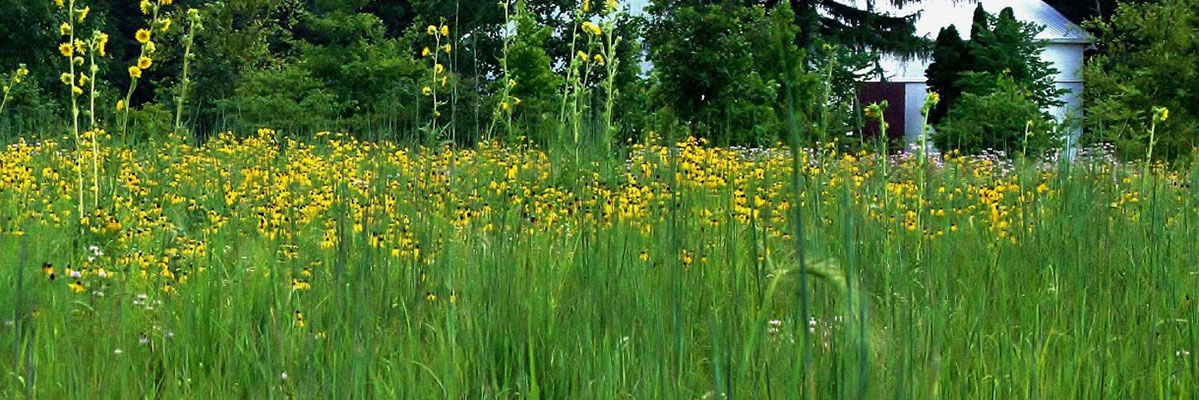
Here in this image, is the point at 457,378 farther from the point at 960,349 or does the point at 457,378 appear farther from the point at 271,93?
the point at 271,93

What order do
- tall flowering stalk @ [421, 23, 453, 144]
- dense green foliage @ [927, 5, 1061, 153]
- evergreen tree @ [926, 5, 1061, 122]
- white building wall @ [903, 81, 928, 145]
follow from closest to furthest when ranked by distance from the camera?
tall flowering stalk @ [421, 23, 453, 144], dense green foliage @ [927, 5, 1061, 153], evergreen tree @ [926, 5, 1061, 122], white building wall @ [903, 81, 928, 145]

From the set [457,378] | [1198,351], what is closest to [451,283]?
[457,378]

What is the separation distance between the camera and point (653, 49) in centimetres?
1291

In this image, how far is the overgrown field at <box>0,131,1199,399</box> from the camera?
1.72 meters

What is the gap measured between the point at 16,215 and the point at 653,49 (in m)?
9.44

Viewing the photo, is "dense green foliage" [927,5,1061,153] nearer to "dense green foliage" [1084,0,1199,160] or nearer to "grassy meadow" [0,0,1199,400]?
"dense green foliage" [1084,0,1199,160]

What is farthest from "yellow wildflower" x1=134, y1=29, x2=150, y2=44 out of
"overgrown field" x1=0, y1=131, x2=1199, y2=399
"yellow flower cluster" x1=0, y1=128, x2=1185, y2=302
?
"overgrown field" x1=0, y1=131, x2=1199, y2=399

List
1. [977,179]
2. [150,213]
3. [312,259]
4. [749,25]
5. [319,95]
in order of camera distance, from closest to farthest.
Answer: [312,259]
[150,213]
[977,179]
[749,25]
[319,95]

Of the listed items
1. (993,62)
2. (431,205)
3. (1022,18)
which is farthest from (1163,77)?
(1022,18)

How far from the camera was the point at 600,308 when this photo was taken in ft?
7.12

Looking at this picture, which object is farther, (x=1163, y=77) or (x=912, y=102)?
(x=912, y=102)

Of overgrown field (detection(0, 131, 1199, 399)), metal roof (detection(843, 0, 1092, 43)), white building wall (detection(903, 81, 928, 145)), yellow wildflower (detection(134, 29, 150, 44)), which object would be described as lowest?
overgrown field (detection(0, 131, 1199, 399))

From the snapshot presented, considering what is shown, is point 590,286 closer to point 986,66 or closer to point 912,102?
point 986,66

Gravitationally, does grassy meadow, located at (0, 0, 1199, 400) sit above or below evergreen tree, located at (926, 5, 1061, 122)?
below
